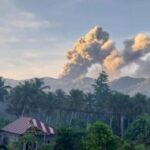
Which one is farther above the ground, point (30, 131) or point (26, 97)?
point (26, 97)

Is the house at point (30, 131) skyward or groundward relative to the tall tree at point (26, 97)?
groundward

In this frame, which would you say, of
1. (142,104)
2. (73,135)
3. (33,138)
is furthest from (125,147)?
(142,104)

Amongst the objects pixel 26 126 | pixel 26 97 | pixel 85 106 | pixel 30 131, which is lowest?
pixel 30 131

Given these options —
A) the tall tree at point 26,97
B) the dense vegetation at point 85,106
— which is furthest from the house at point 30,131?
the tall tree at point 26,97

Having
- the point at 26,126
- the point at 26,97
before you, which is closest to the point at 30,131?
the point at 26,126

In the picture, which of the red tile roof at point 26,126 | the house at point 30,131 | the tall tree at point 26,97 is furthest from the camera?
the tall tree at point 26,97

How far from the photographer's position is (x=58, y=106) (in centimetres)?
10300

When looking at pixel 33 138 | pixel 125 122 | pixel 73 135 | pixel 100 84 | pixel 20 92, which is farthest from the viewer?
pixel 100 84

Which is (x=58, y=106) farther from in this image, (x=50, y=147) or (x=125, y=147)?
(x=125, y=147)

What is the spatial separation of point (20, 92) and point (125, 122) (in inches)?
1148

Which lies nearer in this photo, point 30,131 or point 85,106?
point 30,131

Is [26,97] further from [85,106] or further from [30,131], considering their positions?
[30,131]

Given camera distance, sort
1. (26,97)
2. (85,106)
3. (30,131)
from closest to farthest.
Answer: (30,131), (26,97), (85,106)

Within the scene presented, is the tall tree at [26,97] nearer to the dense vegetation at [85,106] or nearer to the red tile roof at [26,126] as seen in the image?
the dense vegetation at [85,106]
